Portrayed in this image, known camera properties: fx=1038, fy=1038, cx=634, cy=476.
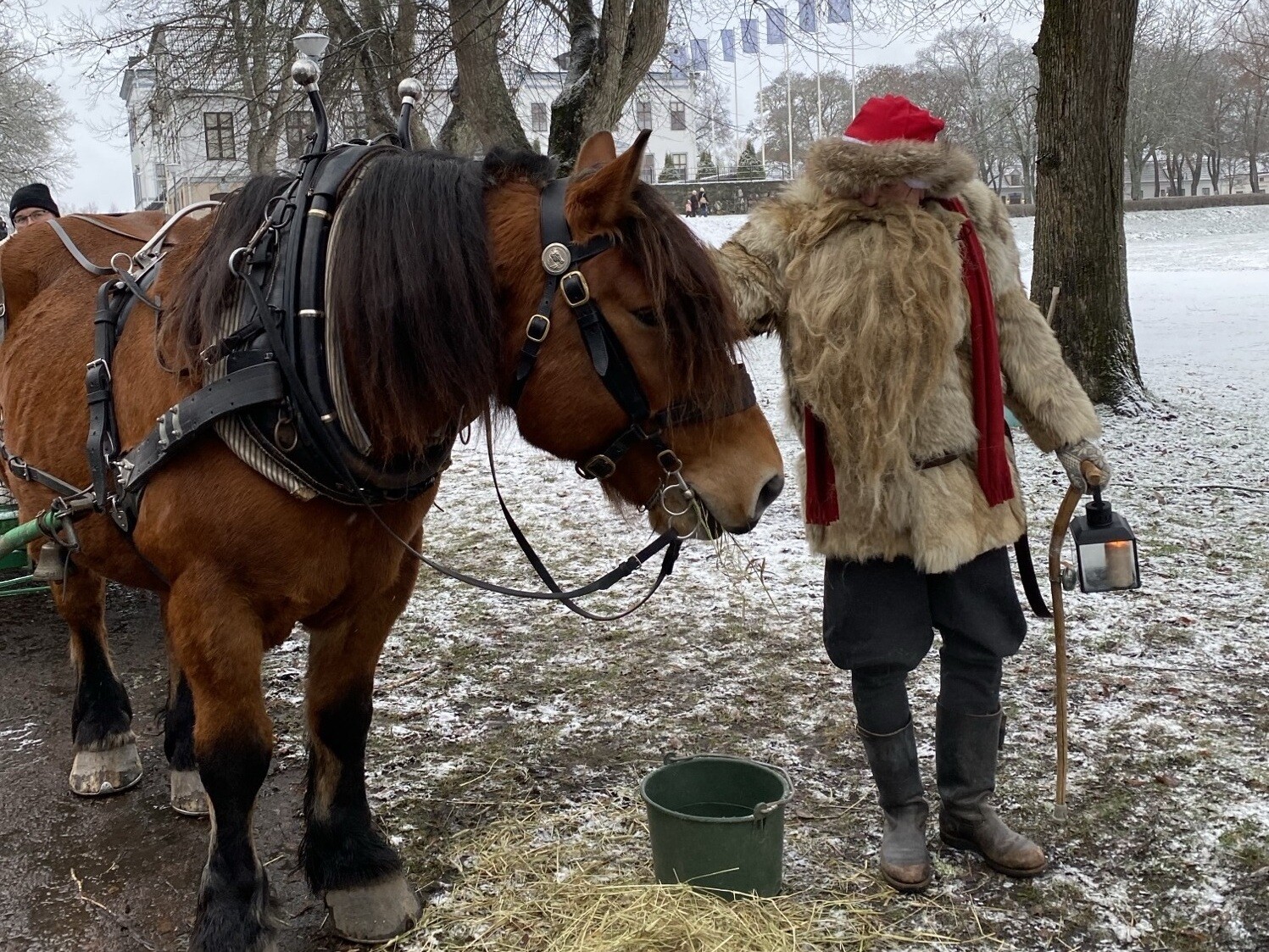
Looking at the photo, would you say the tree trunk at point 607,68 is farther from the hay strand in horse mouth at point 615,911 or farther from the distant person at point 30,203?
the hay strand in horse mouth at point 615,911

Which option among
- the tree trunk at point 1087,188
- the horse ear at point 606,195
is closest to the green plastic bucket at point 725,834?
the horse ear at point 606,195

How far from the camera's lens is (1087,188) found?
8.04m

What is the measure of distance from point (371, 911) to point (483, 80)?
391 inches

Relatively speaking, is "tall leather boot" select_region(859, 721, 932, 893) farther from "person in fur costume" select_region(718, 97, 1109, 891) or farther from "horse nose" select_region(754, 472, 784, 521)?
"horse nose" select_region(754, 472, 784, 521)

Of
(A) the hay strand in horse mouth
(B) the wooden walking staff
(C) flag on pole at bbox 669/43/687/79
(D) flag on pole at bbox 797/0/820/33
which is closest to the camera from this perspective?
(A) the hay strand in horse mouth

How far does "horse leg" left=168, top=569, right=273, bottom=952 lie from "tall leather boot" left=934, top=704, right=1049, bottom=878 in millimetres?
1784

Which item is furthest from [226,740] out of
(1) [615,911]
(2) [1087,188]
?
(2) [1087,188]

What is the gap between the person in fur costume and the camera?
101 inches

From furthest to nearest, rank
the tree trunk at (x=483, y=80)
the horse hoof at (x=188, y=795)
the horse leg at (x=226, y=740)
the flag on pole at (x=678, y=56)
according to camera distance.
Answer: the flag on pole at (x=678, y=56), the tree trunk at (x=483, y=80), the horse hoof at (x=188, y=795), the horse leg at (x=226, y=740)

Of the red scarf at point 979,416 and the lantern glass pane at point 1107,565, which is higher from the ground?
the red scarf at point 979,416

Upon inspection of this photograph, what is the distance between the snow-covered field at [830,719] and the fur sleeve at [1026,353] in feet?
3.04

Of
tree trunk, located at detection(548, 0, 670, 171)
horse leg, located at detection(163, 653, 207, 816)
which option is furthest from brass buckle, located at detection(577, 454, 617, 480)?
tree trunk, located at detection(548, 0, 670, 171)

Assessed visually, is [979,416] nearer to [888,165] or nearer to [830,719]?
[888,165]

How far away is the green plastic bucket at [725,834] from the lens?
2.53 meters
